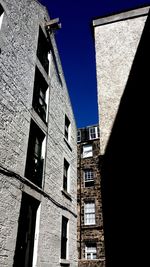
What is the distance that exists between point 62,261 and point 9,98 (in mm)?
6930

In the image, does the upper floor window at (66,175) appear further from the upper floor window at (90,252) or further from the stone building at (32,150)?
the upper floor window at (90,252)

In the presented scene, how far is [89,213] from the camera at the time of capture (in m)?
21.9

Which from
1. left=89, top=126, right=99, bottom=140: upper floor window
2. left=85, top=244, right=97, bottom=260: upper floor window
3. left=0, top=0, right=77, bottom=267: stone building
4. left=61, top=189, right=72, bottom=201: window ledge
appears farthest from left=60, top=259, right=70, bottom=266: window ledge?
left=89, top=126, right=99, bottom=140: upper floor window

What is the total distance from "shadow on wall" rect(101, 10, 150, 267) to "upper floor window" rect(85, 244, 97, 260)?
611 inches

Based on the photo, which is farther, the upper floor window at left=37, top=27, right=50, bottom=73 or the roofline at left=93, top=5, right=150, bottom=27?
the upper floor window at left=37, top=27, right=50, bottom=73

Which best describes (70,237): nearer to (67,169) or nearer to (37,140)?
(67,169)

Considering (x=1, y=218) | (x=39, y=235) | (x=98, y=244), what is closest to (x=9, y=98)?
(x=1, y=218)

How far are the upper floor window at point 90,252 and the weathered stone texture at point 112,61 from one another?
15724 millimetres

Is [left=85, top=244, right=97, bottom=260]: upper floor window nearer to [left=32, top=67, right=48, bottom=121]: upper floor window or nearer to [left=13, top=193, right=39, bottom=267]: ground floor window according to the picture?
[left=13, top=193, right=39, bottom=267]: ground floor window

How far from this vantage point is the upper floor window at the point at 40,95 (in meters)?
9.97

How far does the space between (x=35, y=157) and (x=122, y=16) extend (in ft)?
26.1

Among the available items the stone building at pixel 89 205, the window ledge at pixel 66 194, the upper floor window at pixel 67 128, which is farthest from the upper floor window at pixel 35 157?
the stone building at pixel 89 205

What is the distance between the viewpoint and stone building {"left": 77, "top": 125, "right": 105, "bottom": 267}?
20109 millimetres

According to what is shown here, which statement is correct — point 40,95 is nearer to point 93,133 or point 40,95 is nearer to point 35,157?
point 35,157
